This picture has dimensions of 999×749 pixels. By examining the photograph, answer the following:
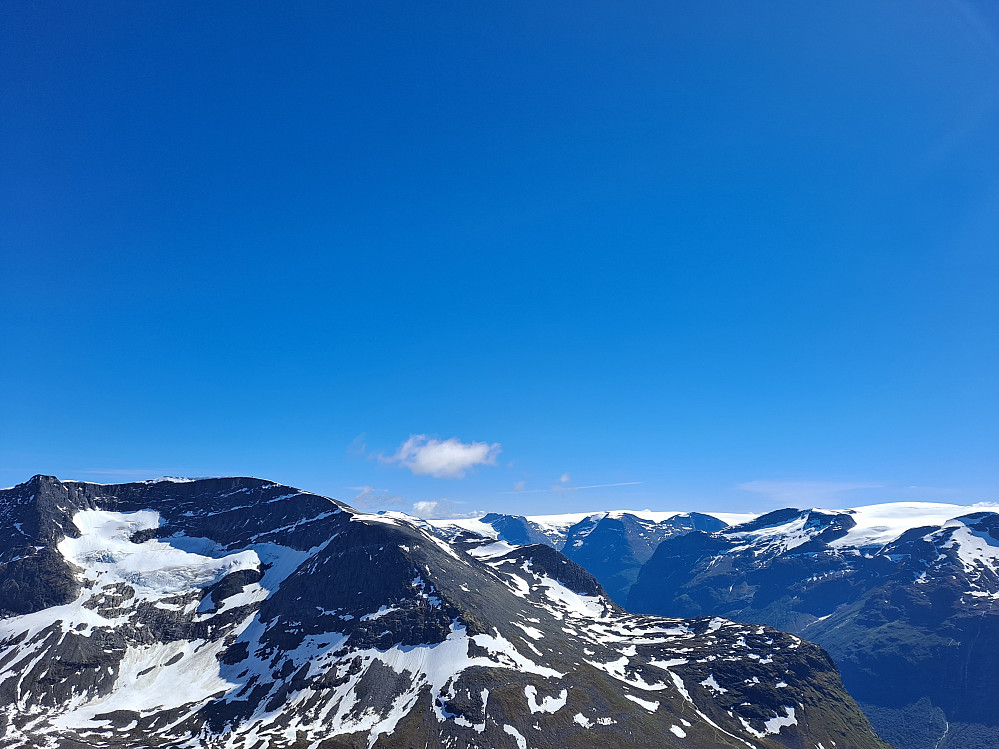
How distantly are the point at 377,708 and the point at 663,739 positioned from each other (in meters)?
98.4

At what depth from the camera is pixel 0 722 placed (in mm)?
197625

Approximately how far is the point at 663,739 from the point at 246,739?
14010 centimetres

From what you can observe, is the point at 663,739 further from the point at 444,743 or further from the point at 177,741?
the point at 177,741

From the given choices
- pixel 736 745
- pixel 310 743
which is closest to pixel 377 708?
pixel 310 743

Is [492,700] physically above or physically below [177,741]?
above

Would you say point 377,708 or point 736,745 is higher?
point 377,708

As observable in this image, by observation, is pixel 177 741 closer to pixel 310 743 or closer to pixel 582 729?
pixel 310 743

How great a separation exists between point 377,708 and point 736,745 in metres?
127

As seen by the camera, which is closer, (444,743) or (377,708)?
(444,743)

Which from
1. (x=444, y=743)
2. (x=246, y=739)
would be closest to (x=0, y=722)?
(x=246, y=739)

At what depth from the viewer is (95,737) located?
197625mm

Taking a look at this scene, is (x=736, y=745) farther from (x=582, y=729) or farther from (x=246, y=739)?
(x=246, y=739)

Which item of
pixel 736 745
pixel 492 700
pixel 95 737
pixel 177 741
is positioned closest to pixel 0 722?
pixel 95 737

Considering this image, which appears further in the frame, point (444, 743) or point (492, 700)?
point (492, 700)
